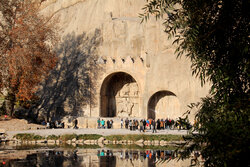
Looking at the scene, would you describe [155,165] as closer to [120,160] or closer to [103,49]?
[120,160]

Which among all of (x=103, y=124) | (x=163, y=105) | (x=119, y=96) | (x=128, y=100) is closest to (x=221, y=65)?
(x=103, y=124)

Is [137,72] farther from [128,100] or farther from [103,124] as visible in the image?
[103,124]

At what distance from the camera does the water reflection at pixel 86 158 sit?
1723cm

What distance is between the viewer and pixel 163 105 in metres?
38.7

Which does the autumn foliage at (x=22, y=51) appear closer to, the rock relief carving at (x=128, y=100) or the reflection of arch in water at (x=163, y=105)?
the rock relief carving at (x=128, y=100)

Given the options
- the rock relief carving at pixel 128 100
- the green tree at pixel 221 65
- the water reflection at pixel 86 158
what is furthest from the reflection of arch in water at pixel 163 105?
the green tree at pixel 221 65

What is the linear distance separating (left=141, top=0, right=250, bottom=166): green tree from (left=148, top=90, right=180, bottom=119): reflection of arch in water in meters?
28.5

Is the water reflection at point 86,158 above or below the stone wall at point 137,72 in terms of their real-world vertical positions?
below

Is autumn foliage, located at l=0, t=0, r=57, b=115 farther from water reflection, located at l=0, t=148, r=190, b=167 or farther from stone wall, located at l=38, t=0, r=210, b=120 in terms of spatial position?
water reflection, located at l=0, t=148, r=190, b=167

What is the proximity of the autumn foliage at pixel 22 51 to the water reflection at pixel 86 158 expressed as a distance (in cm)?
1273

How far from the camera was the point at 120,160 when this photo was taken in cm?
1825

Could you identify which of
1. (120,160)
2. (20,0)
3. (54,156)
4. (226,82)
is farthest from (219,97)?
(20,0)

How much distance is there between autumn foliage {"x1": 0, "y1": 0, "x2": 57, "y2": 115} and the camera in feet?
109

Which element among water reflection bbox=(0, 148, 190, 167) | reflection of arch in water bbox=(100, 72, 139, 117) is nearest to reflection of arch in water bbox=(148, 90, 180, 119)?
reflection of arch in water bbox=(100, 72, 139, 117)
